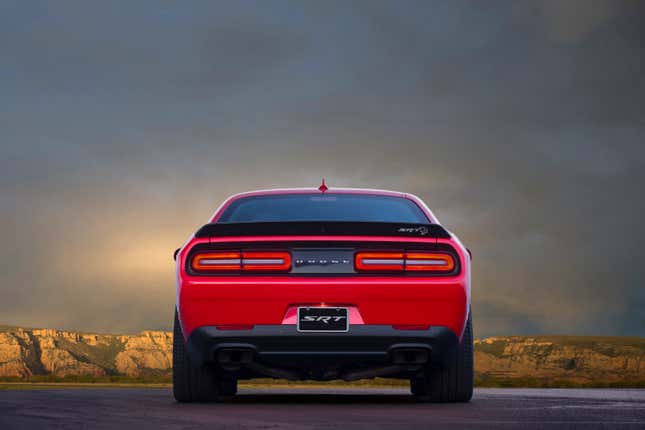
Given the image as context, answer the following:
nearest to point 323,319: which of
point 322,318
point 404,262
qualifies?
point 322,318

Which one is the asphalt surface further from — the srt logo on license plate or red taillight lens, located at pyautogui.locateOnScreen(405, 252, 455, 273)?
red taillight lens, located at pyautogui.locateOnScreen(405, 252, 455, 273)

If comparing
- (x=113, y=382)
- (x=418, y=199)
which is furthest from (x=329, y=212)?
(x=113, y=382)

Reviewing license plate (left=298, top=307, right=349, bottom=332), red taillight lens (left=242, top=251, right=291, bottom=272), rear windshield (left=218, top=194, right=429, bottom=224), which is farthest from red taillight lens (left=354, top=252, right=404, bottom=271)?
rear windshield (left=218, top=194, right=429, bottom=224)

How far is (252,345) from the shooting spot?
607 centimetres

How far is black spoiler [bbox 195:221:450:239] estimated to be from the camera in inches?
244

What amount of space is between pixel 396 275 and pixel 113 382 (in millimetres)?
14303

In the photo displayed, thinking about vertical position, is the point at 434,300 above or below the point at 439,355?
above

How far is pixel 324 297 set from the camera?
19.6 ft

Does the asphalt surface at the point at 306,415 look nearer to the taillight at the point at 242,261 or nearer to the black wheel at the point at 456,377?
the black wheel at the point at 456,377

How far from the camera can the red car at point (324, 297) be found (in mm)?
5992

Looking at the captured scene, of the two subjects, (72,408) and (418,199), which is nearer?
(72,408)

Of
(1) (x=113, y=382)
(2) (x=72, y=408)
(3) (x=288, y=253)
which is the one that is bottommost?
(1) (x=113, y=382)

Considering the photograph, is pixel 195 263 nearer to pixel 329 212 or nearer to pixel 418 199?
pixel 329 212

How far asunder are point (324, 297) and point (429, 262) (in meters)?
0.79
